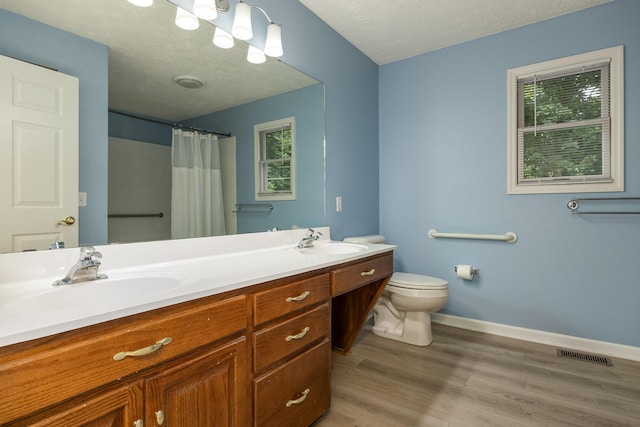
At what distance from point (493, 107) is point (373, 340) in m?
2.06

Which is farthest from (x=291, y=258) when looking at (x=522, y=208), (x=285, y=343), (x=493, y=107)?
(x=493, y=107)

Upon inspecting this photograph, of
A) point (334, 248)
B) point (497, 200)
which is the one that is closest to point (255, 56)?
point (334, 248)

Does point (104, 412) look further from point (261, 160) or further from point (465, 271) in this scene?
point (465, 271)

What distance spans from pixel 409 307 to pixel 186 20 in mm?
2189

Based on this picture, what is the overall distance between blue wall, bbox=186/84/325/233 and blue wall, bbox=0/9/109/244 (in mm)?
403

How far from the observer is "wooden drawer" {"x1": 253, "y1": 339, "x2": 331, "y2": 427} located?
117 cm

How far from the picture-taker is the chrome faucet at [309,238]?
2.00 meters

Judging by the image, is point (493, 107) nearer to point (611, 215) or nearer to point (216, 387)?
point (611, 215)

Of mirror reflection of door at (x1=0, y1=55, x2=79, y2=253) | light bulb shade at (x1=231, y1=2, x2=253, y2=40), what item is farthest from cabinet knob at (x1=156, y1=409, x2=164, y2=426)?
light bulb shade at (x1=231, y1=2, x2=253, y2=40)

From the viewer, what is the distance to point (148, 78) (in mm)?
1397

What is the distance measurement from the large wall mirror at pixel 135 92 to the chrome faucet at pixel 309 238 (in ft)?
0.74

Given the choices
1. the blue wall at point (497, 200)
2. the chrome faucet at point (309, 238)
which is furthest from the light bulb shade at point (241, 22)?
the blue wall at point (497, 200)

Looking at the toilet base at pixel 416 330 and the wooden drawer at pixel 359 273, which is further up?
the wooden drawer at pixel 359 273

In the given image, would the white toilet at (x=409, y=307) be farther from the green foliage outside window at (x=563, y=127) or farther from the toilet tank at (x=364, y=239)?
the green foliage outside window at (x=563, y=127)
